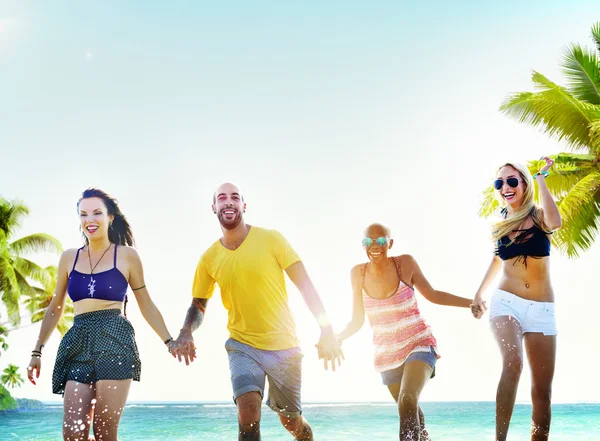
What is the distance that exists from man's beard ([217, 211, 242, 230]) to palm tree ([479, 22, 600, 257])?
1449cm

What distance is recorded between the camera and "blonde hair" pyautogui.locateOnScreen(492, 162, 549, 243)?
6.87 m

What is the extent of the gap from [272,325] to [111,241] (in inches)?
71.2

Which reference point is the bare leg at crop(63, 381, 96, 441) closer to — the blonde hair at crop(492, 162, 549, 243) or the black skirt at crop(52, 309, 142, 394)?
the black skirt at crop(52, 309, 142, 394)

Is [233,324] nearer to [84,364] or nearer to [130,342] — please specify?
[130,342]

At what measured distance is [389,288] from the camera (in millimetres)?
7219

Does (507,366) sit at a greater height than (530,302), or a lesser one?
lesser

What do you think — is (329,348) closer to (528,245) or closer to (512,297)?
(512,297)

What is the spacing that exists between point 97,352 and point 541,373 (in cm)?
411

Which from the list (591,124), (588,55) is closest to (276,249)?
(591,124)

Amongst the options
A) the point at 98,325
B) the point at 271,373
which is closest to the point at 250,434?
the point at 271,373

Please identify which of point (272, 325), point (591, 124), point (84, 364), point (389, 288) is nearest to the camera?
point (84, 364)

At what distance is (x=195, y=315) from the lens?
22.3 ft

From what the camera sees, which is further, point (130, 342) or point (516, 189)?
point (516, 189)

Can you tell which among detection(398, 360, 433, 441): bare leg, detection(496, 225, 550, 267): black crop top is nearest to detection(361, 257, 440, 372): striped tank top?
detection(398, 360, 433, 441): bare leg
